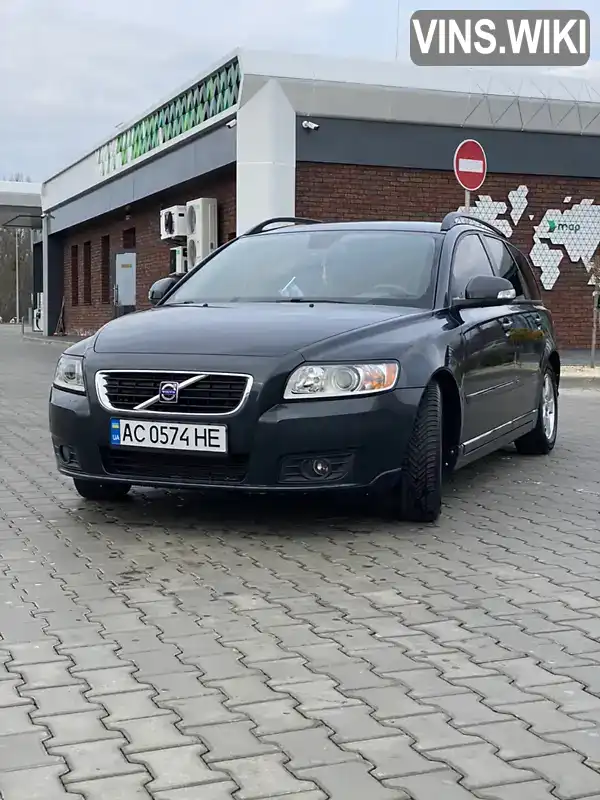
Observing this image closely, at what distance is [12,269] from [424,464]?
3468 inches

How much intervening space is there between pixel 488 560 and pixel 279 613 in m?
1.26

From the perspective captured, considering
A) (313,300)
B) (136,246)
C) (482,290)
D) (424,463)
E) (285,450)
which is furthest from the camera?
(136,246)

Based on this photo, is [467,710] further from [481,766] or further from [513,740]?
[481,766]

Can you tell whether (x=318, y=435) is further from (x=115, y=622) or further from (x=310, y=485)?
(x=115, y=622)

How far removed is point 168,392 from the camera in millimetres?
5223

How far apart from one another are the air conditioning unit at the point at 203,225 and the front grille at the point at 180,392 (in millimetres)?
16296

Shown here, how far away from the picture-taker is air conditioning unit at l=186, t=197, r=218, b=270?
71.3ft

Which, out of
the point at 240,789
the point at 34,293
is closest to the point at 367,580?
the point at 240,789

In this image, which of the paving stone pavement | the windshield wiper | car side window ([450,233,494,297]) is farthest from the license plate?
car side window ([450,233,494,297])

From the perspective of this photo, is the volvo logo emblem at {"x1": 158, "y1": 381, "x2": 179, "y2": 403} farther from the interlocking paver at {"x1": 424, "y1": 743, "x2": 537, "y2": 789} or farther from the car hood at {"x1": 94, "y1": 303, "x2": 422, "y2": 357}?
the interlocking paver at {"x1": 424, "y1": 743, "x2": 537, "y2": 789}

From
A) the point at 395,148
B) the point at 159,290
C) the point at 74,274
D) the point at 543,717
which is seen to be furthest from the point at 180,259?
the point at 543,717

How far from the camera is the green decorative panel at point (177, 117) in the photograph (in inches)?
767

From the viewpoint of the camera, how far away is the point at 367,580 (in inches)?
182

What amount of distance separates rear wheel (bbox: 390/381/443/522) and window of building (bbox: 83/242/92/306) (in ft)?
99.6
